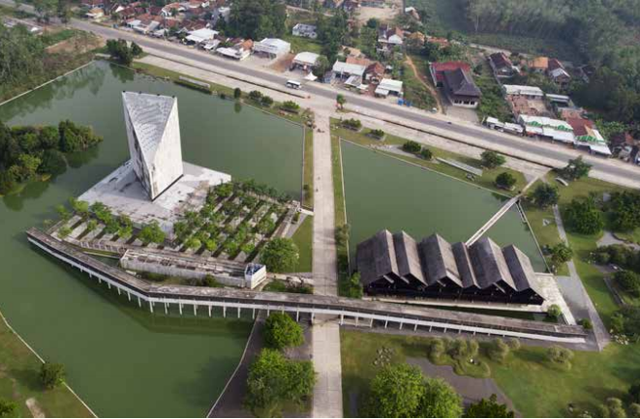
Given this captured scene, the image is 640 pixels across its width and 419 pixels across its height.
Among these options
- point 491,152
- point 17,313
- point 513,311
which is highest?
point 491,152

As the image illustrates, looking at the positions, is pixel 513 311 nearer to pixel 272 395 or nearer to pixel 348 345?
pixel 348 345

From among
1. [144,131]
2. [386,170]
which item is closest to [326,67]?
[386,170]

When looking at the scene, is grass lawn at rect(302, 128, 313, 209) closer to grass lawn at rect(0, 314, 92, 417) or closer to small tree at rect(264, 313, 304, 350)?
small tree at rect(264, 313, 304, 350)

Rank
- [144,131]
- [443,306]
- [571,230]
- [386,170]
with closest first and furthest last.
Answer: [443,306] < [144,131] < [571,230] < [386,170]

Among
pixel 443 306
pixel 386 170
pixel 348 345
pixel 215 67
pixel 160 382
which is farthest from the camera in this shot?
pixel 215 67

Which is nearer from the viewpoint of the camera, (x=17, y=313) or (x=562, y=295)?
(x=17, y=313)

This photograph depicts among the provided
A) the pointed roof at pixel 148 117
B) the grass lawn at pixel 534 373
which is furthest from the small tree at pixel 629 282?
the pointed roof at pixel 148 117
